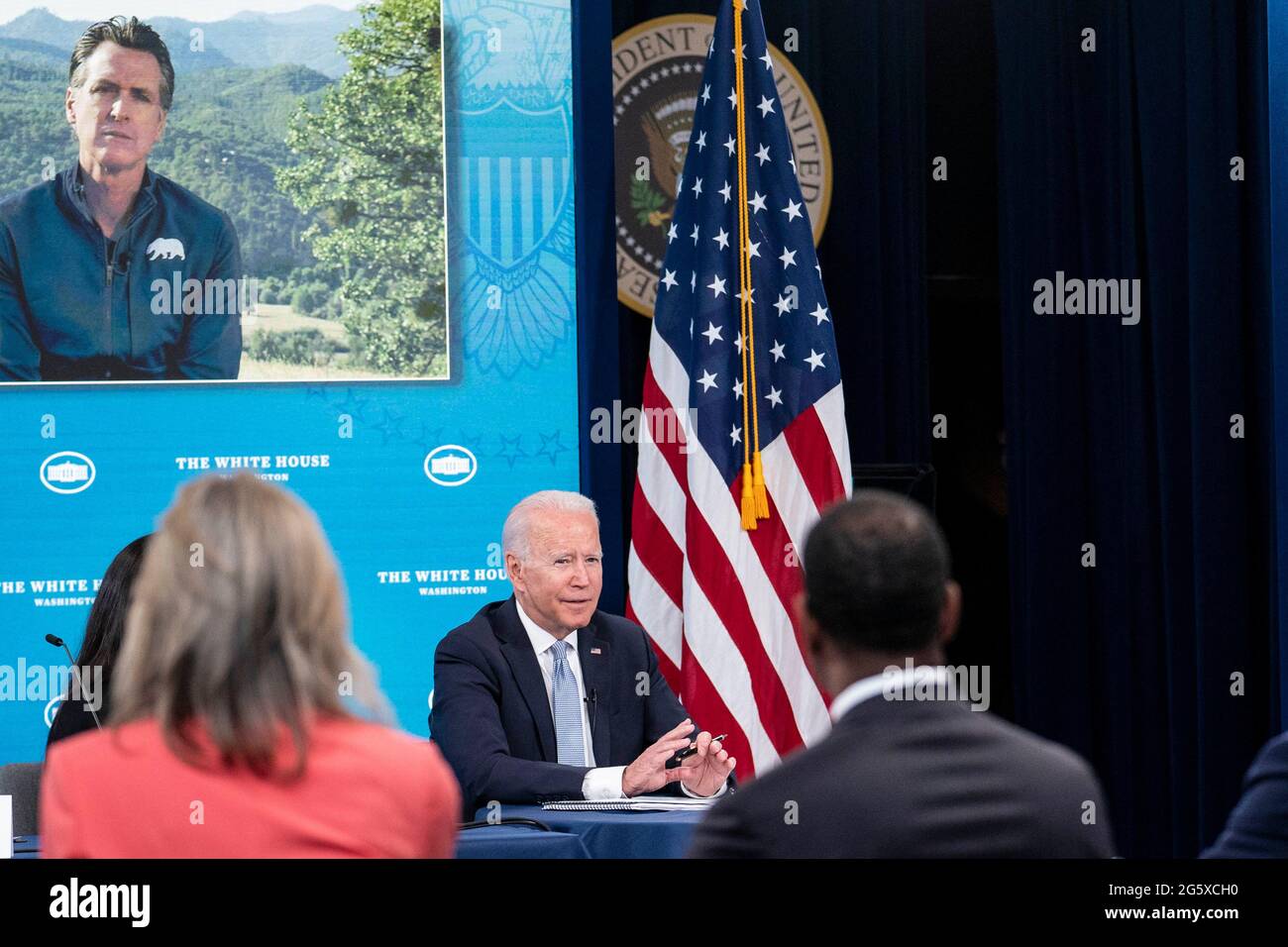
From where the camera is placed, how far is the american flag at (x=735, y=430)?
14.3 feet

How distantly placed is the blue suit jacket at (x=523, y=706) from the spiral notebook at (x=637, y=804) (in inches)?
5.4

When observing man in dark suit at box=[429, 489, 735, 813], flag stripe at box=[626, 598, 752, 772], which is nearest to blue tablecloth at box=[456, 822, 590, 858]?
man in dark suit at box=[429, 489, 735, 813]

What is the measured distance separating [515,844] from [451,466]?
6.59 ft

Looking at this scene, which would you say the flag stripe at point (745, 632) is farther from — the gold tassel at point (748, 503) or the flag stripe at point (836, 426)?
the flag stripe at point (836, 426)

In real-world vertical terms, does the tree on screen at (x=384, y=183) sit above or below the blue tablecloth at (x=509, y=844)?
above

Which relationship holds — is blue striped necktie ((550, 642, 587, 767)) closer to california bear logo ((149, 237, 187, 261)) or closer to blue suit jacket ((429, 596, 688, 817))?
blue suit jacket ((429, 596, 688, 817))

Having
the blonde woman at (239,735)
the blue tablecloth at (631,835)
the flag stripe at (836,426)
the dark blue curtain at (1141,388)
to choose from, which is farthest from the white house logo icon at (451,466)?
the blonde woman at (239,735)

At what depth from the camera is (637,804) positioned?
3.18 meters

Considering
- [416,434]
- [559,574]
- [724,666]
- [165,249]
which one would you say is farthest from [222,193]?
[724,666]

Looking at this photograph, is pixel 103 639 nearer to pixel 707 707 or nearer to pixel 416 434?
pixel 416 434
